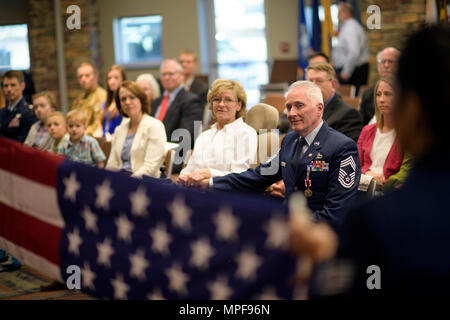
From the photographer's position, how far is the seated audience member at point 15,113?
244 inches

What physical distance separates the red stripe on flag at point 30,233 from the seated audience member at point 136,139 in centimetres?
148

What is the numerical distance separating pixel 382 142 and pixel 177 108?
94.1 inches

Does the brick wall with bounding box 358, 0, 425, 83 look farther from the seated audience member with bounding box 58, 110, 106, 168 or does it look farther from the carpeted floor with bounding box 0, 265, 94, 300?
the carpeted floor with bounding box 0, 265, 94, 300

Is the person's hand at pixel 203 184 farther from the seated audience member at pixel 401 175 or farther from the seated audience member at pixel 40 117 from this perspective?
the seated audience member at pixel 40 117

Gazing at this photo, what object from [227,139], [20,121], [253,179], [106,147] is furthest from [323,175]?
[20,121]

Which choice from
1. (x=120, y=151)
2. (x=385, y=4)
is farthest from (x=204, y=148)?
(x=385, y=4)

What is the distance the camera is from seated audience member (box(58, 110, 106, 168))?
16.3ft

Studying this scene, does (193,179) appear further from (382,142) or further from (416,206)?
(416,206)

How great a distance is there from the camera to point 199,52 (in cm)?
1083

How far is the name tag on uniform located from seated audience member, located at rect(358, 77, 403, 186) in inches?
33.5

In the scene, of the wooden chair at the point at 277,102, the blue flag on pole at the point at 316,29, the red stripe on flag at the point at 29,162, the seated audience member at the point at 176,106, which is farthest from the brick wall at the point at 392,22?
the red stripe on flag at the point at 29,162

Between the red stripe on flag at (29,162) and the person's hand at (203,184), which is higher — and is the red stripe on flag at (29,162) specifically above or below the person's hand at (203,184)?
above

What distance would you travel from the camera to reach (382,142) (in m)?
4.12

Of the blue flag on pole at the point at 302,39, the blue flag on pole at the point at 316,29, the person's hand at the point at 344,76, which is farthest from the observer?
the blue flag on pole at the point at 302,39
